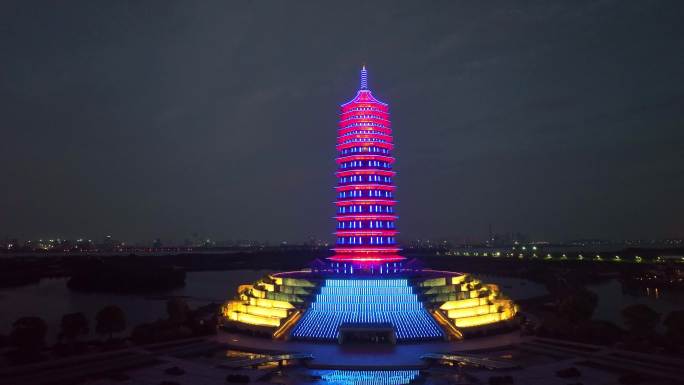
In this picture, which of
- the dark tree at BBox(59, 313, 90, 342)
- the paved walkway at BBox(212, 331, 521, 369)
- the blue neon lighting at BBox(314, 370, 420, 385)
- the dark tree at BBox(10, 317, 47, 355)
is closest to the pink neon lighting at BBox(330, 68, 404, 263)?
the paved walkway at BBox(212, 331, 521, 369)

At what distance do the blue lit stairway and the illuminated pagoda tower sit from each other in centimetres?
9

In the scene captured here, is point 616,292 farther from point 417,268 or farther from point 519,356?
point 519,356

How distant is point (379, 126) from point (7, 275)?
10125 cm

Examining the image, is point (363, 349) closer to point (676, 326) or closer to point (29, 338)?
point (676, 326)

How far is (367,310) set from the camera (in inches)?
1810

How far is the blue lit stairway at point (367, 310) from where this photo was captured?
42312 mm

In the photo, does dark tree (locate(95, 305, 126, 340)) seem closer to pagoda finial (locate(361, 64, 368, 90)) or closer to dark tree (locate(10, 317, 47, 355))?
dark tree (locate(10, 317, 47, 355))

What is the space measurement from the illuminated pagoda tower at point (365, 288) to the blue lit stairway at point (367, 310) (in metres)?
0.09

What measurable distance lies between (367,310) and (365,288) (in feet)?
7.93

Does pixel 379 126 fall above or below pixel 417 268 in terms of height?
above

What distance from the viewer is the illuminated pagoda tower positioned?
142ft

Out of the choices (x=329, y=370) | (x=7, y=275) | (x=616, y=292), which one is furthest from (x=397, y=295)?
(x=7, y=275)

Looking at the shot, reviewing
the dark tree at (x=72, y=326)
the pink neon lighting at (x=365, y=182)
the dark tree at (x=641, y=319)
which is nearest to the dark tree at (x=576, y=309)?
the dark tree at (x=641, y=319)

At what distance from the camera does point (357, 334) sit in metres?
41.7
